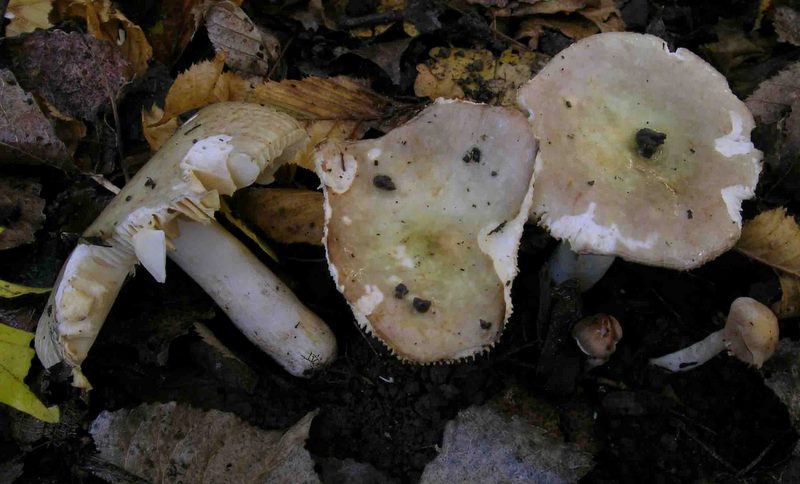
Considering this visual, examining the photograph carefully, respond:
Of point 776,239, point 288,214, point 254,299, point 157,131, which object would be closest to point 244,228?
point 288,214

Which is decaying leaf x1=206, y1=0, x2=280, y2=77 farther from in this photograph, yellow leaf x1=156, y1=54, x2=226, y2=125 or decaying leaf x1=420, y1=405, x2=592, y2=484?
decaying leaf x1=420, y1=405, x2=592, y2=484

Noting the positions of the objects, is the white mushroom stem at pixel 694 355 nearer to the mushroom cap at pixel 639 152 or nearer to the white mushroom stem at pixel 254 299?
the mushroom cap at pixel 639 152

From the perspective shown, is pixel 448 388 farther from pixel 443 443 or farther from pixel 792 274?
pixel 792 274

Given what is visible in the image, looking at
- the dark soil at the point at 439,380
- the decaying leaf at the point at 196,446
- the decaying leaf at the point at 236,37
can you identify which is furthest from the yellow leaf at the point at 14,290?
the decaying leaf at the point at 236,37

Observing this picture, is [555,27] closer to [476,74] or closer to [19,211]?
[476,74]

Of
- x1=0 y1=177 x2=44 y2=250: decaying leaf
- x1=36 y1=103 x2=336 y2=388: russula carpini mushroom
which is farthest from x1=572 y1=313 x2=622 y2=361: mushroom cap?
x1=0 y1=177 x2=44 y2=250: decaying leaf
